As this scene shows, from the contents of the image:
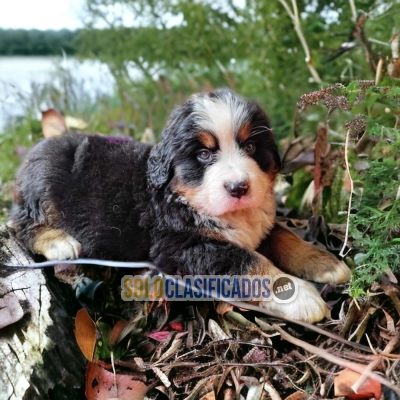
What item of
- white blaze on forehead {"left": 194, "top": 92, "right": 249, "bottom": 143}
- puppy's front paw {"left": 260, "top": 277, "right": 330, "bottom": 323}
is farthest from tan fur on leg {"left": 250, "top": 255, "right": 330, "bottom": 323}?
white blaze on forehead {"left": 194, "top": 92, "right": 249, "bottom": 143}

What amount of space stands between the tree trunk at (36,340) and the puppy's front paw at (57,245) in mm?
175

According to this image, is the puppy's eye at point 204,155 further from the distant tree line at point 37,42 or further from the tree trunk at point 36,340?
the distant tree line at point 37,42

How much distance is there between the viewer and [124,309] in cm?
353

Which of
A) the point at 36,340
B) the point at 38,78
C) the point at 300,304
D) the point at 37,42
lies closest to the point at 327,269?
the point at 300,304

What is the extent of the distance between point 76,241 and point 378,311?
79.7 inches

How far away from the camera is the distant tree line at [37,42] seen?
7492 millimetres

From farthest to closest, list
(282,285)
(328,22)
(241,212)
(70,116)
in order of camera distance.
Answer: (70,116) < (328,22) < (241,212) < (282,285)

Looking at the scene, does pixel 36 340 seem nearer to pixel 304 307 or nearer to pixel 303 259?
pixel 304 307

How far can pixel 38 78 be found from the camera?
6949 millimetres

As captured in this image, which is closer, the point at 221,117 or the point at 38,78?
the point at 221,117

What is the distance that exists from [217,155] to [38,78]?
180 inches

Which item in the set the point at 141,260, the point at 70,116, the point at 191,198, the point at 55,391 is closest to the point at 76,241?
the point at 141,260

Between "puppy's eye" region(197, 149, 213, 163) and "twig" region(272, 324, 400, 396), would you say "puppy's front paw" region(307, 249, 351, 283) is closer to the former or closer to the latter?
"twig" region(272, 324, 400, 396)

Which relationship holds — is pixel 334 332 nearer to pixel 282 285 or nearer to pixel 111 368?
pixel 282 285
